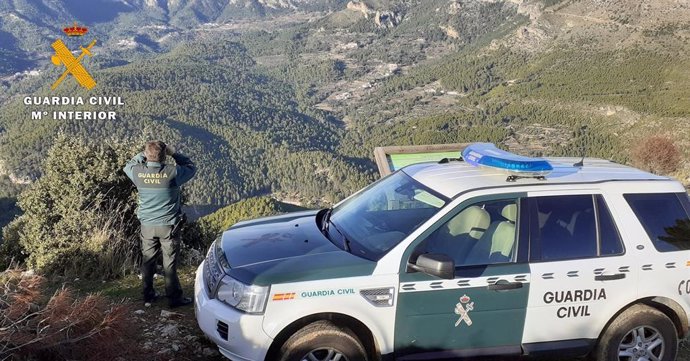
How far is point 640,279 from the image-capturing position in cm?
400

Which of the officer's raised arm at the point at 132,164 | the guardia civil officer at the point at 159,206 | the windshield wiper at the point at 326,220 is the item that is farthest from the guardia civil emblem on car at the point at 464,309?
the officer's raised arm at the point at 132,164

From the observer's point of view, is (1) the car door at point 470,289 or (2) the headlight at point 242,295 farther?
(1) the car door at point 470,289

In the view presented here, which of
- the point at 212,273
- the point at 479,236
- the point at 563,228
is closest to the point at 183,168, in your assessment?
the point at 212,273

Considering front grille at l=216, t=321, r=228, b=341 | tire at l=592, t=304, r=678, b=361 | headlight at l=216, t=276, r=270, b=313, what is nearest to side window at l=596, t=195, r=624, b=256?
tire at l=592, t=304, r=678, b=361

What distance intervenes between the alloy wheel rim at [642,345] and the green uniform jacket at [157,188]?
4.13m

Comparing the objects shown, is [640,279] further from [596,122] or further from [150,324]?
[596,122]

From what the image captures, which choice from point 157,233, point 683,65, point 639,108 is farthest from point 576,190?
point 683,65

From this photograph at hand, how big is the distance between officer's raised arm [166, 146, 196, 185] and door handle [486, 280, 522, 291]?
309cm

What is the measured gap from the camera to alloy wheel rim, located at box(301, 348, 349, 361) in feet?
11.6

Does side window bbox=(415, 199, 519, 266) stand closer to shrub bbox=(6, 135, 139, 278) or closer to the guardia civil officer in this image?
the guardia civil officer

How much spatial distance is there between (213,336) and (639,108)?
94207 millimetres

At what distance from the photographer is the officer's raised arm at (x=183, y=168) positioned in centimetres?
512

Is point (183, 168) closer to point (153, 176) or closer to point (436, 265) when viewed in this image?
point (153, 176)

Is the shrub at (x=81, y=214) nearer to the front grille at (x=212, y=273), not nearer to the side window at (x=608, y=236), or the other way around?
the front grille at (x=212, y=273)
